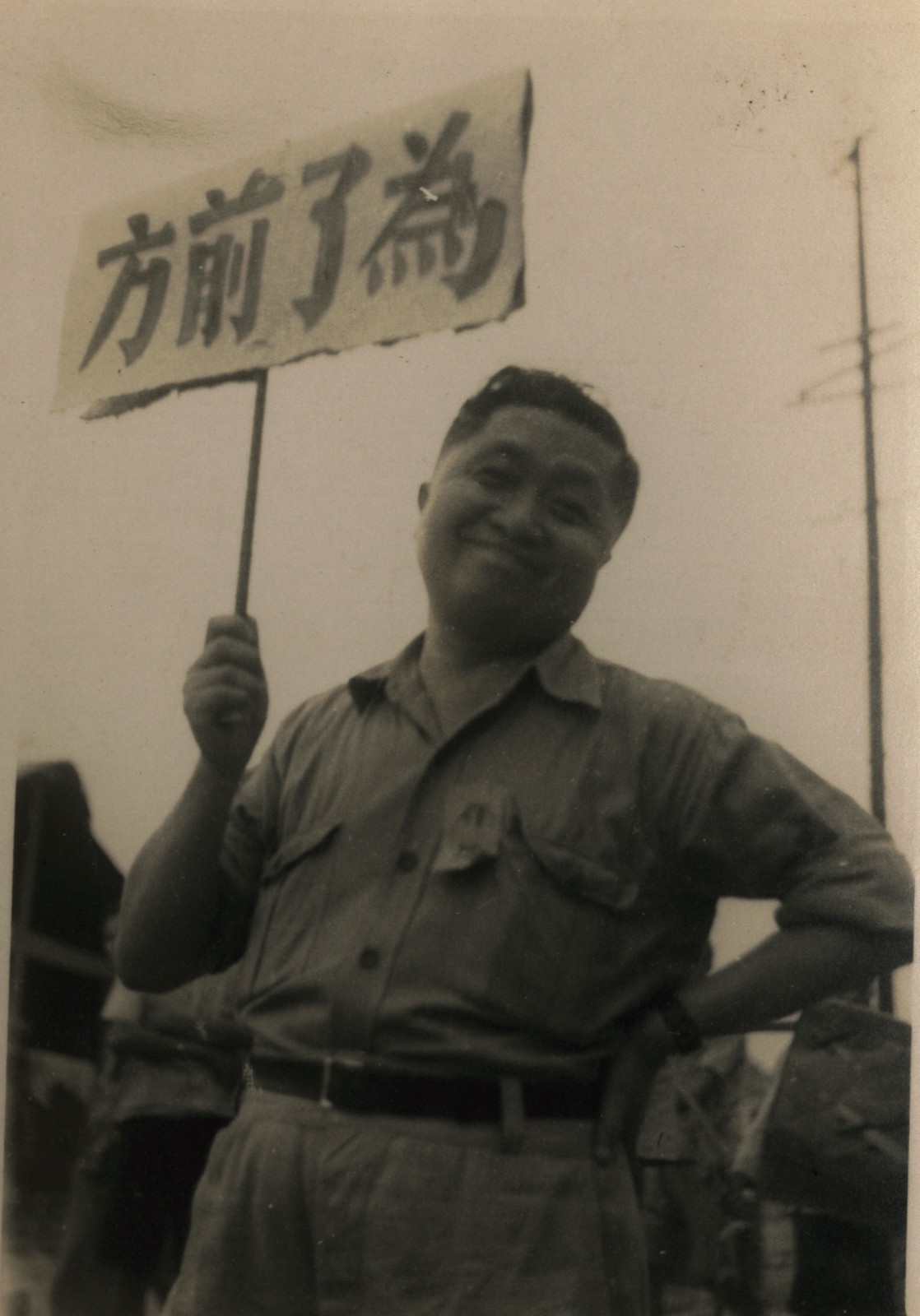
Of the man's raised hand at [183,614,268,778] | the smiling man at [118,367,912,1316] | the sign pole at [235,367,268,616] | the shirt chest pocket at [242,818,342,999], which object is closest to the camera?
the smiling man at [118,367,912,1316]

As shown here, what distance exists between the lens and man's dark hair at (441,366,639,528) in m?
2.23

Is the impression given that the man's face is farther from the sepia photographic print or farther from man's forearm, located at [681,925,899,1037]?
man's forearm, located at [681,925,899,1037]

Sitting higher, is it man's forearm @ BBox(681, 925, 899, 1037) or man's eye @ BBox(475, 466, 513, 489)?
man's eye @ BBox(475, 466, 513, 489)

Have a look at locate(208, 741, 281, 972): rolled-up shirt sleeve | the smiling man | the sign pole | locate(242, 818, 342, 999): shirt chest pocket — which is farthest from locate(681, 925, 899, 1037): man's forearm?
the sign pole

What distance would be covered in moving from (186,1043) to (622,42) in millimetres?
1684

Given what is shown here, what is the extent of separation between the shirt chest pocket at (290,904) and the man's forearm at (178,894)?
0.26ft

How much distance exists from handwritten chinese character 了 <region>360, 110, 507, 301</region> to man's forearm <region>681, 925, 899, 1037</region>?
109 centimetres

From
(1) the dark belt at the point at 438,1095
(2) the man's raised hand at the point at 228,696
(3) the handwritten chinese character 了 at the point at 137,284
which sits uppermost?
(3) the handwritten chinese character 了 at the point at 137,284

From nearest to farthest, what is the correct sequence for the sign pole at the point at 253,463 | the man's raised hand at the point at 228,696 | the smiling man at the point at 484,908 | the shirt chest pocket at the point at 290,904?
the smiling man at the point at 484,908 < the shirt chest pocket at the point at 290,904 < the man's raised hand at the point at 228,696 < the sign pole at the point at 253,463

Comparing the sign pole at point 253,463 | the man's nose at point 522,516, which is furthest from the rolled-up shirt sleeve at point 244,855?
the man's nose at point 522,516

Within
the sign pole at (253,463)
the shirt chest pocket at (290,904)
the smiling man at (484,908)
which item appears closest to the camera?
the smiling man at (484,908)

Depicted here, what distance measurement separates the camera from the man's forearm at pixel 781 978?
2.07m

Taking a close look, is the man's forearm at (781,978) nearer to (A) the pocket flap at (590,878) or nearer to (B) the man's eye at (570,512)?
(A) the pocket flap at (590,878)

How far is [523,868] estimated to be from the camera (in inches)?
82.7
